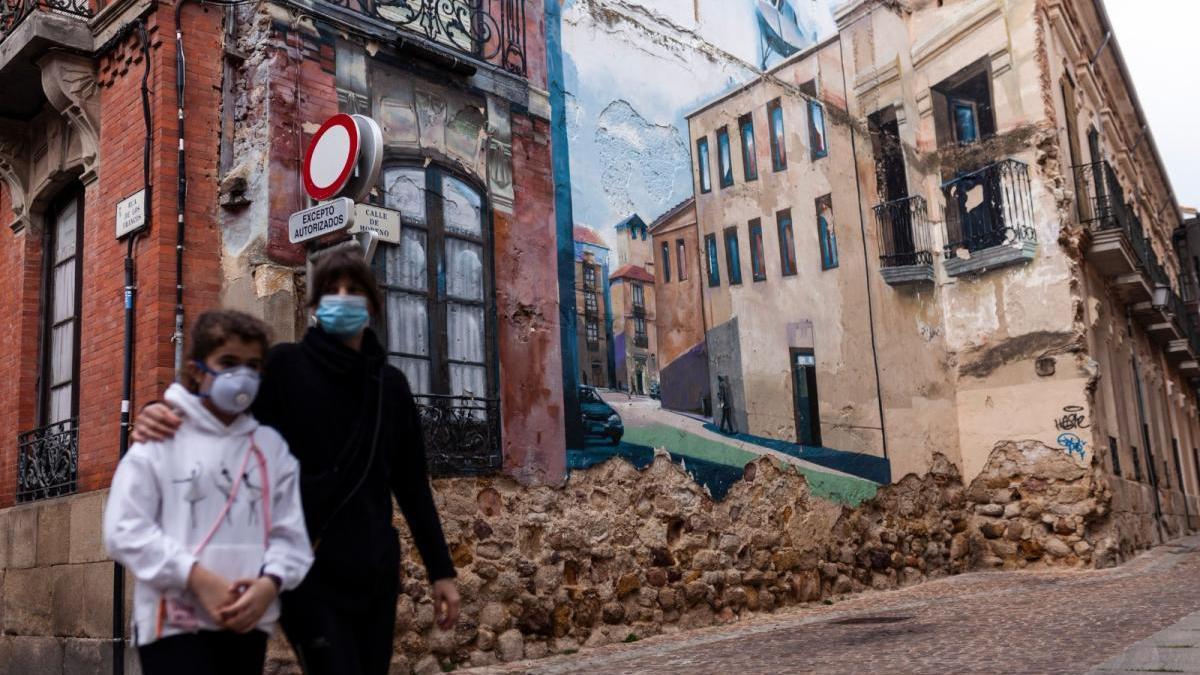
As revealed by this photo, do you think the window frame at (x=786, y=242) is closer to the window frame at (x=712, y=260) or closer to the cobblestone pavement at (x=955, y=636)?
the window frame at (x=712, y=260)

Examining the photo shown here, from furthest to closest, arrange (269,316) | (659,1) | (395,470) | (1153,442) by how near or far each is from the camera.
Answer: (1153,442)
(659,1)
(269,316)
(395,470)

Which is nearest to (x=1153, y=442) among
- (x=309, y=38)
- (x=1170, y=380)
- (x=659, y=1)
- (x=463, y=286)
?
(x=1170, y=380)

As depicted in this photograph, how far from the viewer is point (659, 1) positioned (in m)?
10.9

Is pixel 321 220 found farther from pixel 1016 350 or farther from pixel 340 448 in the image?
pixel 1016 350

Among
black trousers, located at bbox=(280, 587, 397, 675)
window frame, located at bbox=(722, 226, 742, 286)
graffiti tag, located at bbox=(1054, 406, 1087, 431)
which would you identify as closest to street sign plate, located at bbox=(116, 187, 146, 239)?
black trousers, located at bbox=(280, 587, 397, 675)

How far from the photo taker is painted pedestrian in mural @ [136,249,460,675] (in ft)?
8.86

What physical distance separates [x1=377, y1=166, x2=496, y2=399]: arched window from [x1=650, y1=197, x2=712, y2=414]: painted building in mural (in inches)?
86.9

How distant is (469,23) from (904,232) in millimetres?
6809

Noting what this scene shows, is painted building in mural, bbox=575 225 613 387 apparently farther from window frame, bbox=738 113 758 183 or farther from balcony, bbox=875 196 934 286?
balcony, bbox=875 196 934 286

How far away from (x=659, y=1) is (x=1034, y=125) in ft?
18.0

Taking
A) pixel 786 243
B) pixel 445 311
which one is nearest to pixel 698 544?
pixel 445 311

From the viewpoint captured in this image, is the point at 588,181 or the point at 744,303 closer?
the point at 588,181

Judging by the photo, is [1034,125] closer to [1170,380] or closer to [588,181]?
[588,181]

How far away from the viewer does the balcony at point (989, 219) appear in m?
13.2
